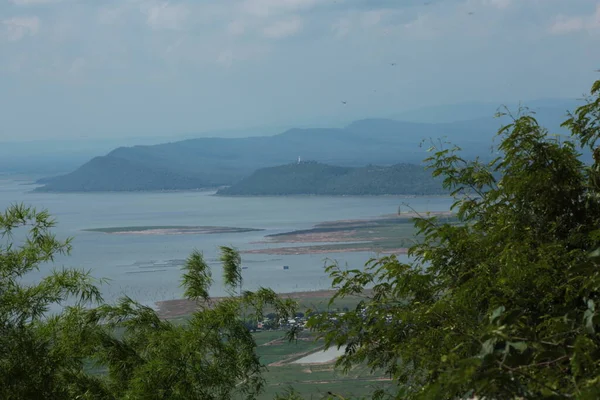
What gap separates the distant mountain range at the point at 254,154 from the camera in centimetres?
7606

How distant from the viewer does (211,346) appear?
21.3 ft

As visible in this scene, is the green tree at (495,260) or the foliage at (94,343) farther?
the foliage at (94,343)

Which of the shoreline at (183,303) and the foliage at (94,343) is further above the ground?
the foliage at (94,343)

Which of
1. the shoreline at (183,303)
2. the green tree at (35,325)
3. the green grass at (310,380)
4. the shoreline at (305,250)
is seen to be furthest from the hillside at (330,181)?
the green tree at (35,325)

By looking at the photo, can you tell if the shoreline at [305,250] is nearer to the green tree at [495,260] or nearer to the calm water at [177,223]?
the calm water at [177,223]

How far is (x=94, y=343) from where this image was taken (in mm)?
6469

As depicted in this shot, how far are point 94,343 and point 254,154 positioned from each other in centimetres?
10668

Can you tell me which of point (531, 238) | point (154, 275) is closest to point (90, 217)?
point (154, 275)

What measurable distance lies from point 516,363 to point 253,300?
5496mm

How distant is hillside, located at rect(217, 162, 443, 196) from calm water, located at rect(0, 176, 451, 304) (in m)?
1.85

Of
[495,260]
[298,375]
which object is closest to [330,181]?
[298,375]

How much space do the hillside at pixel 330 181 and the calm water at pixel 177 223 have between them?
1848 mm

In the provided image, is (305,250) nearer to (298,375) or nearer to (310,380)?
(298,375)

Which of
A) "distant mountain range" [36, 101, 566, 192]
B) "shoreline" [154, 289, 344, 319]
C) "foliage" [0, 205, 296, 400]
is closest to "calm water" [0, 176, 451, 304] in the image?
"shoreline" [154, 289, 344, 319]
